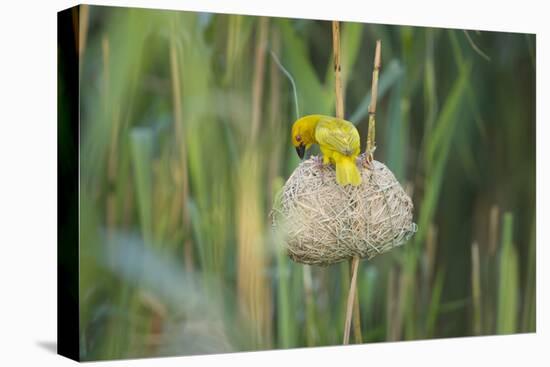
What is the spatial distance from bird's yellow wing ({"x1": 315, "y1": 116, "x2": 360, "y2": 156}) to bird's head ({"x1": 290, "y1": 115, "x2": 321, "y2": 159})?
0.17m

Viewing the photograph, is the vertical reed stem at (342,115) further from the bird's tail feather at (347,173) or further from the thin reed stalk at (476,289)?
the thin reed stalk at (476,289)

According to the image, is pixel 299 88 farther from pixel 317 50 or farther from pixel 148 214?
pixel 148 214

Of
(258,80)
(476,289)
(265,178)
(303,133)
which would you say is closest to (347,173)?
(303,133)

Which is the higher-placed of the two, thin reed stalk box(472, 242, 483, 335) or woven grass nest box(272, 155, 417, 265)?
woven grass nest box(272, 155, 417, 265)

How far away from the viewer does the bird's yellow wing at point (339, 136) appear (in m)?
6.03

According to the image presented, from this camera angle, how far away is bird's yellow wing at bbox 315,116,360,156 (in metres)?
6.03

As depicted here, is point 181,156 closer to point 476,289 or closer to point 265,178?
point 265,178

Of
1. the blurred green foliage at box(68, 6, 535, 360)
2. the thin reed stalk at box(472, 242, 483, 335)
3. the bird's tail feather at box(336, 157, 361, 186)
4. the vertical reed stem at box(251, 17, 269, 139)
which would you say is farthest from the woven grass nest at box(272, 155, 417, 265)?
the thin reed stalk at box(472, 242, 483, 335)

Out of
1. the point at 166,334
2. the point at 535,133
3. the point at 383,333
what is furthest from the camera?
the point at 535,133

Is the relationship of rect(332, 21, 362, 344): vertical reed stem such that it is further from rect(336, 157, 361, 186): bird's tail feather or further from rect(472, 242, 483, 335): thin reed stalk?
rect(472, 242, 483, 335): thin reed stalk

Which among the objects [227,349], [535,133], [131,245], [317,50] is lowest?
[227,349]

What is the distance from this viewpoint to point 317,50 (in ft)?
22.2

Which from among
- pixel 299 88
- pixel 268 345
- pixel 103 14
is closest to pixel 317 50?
pixel 299 88

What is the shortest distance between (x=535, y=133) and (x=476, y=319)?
125 cm
